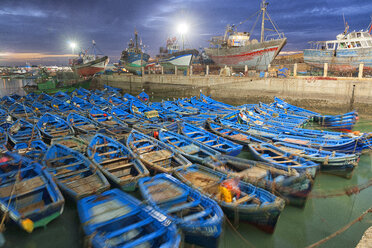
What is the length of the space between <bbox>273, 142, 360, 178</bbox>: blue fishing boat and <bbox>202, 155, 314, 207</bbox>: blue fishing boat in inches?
94.1

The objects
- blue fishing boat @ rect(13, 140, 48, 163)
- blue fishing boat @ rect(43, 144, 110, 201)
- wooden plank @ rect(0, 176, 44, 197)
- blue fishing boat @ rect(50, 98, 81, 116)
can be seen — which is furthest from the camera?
blue fishing boat @ rect(50, 98, 81, 116)

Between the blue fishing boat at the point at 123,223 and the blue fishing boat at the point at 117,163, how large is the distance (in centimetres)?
87

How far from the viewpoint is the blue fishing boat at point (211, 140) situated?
36.6ft

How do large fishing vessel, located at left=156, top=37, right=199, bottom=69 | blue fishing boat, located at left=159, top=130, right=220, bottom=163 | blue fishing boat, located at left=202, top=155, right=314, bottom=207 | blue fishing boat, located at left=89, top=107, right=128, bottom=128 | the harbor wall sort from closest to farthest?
blue fishing boat, located at left=202, top=155, right=314, bottom=207 < blue fishing boat, located at left=159, top=130, right=220, bottom=163 < blue fishing boat, located at left=89, top=107, right=128, bottom=128 < the harbor wall < large fishing vessel, located at left=156, top=37, right=199, bottom=69

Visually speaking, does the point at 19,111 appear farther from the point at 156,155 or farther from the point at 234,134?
the point at 234,134

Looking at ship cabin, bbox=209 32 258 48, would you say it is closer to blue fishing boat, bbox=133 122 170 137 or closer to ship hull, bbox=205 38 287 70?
ship hull, bbox=205 38 287 70

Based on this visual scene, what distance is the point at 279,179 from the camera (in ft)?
26.0

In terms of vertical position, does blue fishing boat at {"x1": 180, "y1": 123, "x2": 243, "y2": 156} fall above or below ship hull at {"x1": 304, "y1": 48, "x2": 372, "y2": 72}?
below

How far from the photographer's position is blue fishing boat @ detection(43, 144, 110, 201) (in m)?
7.48

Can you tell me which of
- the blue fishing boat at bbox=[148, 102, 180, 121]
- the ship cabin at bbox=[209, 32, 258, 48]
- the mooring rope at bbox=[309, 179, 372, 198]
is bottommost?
the mooring rope at bbox=[309, 179, 372, 198]

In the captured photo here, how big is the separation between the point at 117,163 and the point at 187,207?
470cm

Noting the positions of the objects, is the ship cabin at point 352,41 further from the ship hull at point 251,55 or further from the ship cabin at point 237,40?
the ship cabin at point 237,40

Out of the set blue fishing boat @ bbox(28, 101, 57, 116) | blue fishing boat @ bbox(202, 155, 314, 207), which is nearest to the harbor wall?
blue fishing boat @ bbox(202, 155, 314, 207)

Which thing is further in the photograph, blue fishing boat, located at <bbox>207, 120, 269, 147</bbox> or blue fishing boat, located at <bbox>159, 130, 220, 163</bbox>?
blue fishing boat, located at <bbox>207, 120, 269, 147</bbox>
